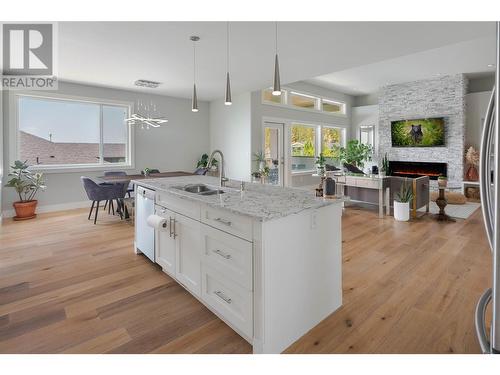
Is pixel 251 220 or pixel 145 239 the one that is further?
pixel 145 239

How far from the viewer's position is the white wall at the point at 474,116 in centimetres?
739

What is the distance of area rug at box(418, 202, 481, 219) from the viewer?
521cm

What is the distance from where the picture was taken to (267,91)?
749 centimetres

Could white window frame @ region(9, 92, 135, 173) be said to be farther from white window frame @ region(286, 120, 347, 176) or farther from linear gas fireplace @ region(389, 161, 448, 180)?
linear gas fireplace @ region(389, 161, 448, 180)

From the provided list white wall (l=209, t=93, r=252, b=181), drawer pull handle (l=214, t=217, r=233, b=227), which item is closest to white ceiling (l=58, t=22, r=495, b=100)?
white wall (l=209, t=93, r=252, b=181)

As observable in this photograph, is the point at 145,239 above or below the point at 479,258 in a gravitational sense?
above

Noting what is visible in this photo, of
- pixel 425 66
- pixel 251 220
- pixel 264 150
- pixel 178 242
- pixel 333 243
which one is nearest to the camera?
pixel 251 220

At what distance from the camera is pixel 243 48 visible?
3.99 meters

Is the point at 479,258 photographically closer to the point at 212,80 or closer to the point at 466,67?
the point at 212,80

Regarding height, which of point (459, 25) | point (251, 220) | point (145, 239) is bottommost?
point (145, 239)

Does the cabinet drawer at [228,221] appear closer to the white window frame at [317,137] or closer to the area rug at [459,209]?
the area rug at [459,209]

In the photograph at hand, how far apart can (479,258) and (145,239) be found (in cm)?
364

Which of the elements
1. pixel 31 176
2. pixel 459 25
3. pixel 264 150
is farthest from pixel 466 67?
pixel 31 176

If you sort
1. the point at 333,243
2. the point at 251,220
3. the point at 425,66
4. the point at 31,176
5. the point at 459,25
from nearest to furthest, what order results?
the point at 251,220 < the point at 333,243 < the point at 459,25 < the point at 31,176 < the point at 425,66
